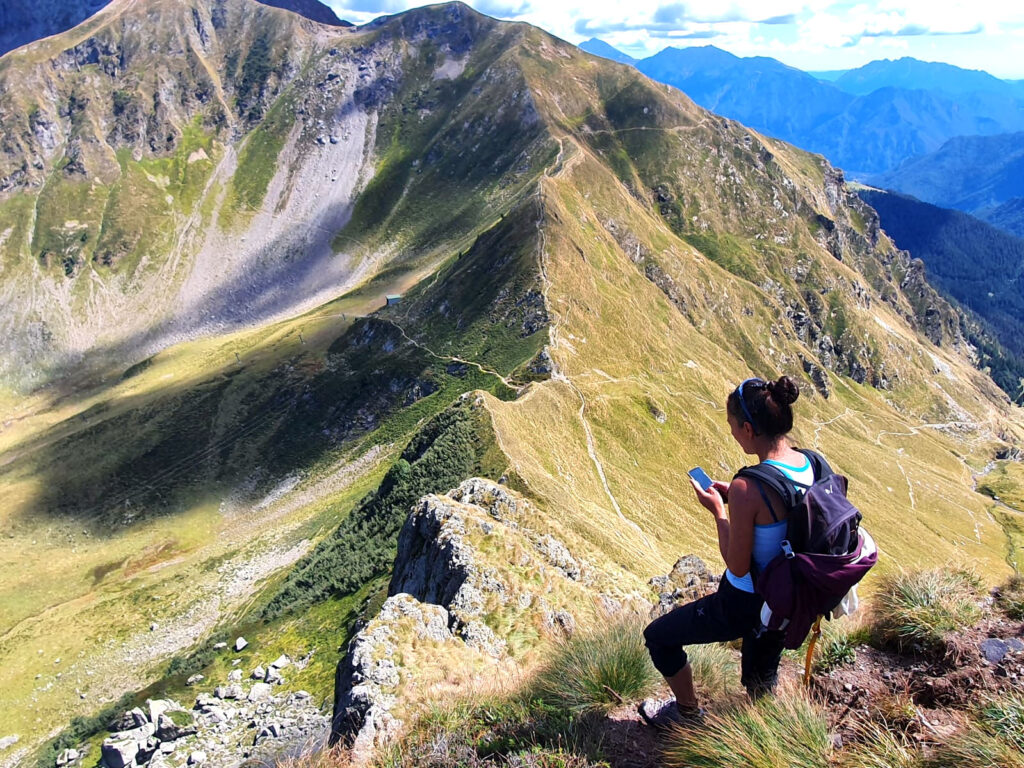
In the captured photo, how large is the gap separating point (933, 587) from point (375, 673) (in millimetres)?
14075

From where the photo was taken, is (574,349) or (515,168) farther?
(515,168)

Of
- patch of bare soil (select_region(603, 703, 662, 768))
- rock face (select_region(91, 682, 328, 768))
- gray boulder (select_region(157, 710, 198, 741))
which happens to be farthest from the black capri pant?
gray boulder (select_region(157, 710, 198, 741))

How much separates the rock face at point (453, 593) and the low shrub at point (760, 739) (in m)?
5.52

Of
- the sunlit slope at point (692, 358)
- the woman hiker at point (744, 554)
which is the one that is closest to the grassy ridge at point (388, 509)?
the sunlit slope at point (692, 358)

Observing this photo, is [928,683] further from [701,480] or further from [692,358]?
[692,358]

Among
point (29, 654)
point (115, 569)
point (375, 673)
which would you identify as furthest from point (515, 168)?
point (375, 673)

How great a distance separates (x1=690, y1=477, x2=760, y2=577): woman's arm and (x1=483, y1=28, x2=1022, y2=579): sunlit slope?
8.75 metres

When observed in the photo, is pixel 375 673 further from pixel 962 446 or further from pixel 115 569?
pixel 962 446

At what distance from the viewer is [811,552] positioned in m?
A: 7.04

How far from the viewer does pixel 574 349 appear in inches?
3305

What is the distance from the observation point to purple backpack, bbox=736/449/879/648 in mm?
6977

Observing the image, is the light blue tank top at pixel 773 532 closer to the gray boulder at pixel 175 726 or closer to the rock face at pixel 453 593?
the rock face at pixel 453 593

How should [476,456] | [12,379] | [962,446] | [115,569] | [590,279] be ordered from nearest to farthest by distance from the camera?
[476,456] → [115,569] → [590,279] → [12,379] → [962,446]

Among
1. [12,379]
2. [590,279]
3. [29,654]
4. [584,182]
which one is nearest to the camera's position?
[29,654]
